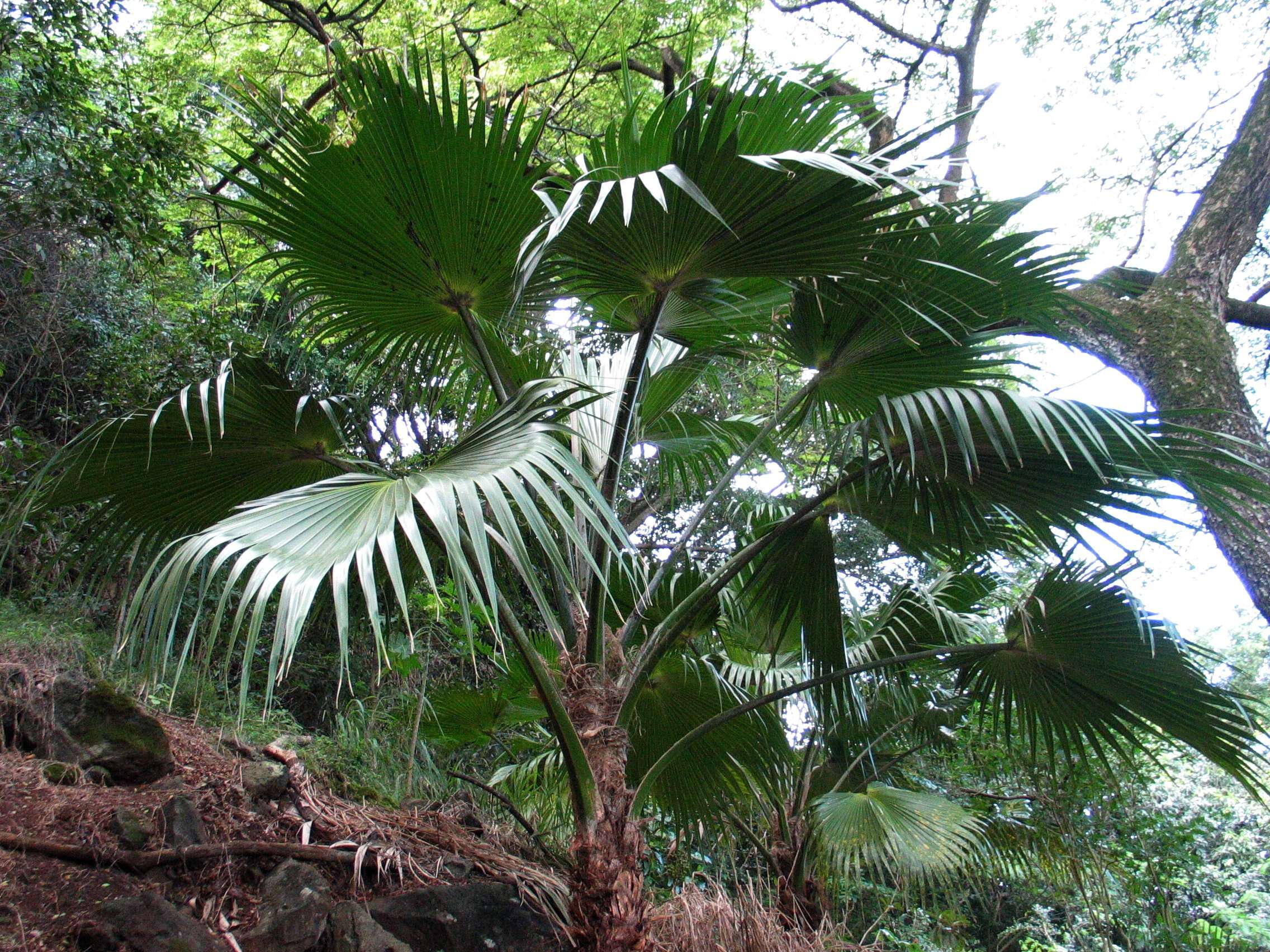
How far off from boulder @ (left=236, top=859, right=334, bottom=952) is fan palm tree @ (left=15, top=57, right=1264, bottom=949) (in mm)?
695

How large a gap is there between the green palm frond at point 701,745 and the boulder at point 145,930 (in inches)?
56.1

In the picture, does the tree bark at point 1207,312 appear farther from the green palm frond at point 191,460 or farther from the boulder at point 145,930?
the boulder at point 145,930

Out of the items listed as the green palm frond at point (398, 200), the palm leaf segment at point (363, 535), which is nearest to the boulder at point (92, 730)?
the palm leaf segment at point (363, 535)

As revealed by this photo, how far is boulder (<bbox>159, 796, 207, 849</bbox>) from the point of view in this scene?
7.55 ft

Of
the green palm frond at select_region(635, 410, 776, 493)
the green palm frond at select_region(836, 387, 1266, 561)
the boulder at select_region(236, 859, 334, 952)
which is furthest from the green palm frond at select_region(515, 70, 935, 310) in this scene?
the boulder at select_region(236, 859, 334, 952)

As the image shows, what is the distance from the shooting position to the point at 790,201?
1.98 meters

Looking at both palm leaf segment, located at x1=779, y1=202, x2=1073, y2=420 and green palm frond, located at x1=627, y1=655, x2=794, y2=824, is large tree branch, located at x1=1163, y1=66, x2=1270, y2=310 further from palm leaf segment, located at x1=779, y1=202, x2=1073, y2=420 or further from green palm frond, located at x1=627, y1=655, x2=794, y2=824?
green palm frond, located at x1=627, y1=655, x2=794, y2=824

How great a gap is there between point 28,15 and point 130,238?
923 mm

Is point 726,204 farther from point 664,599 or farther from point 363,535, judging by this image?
point 664,599

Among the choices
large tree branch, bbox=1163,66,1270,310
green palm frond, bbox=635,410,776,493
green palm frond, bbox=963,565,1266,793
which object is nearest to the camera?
green palm frond, bbox=963,565,1266,793

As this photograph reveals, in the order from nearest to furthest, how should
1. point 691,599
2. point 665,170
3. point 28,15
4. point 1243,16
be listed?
point 665,170 → point 691,599 → point 28,15 → point 1243,16

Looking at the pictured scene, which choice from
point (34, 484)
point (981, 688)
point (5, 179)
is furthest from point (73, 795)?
point (981, 688)

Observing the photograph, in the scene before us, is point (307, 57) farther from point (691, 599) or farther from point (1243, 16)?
point (1243, 16)

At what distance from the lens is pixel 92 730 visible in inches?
107
